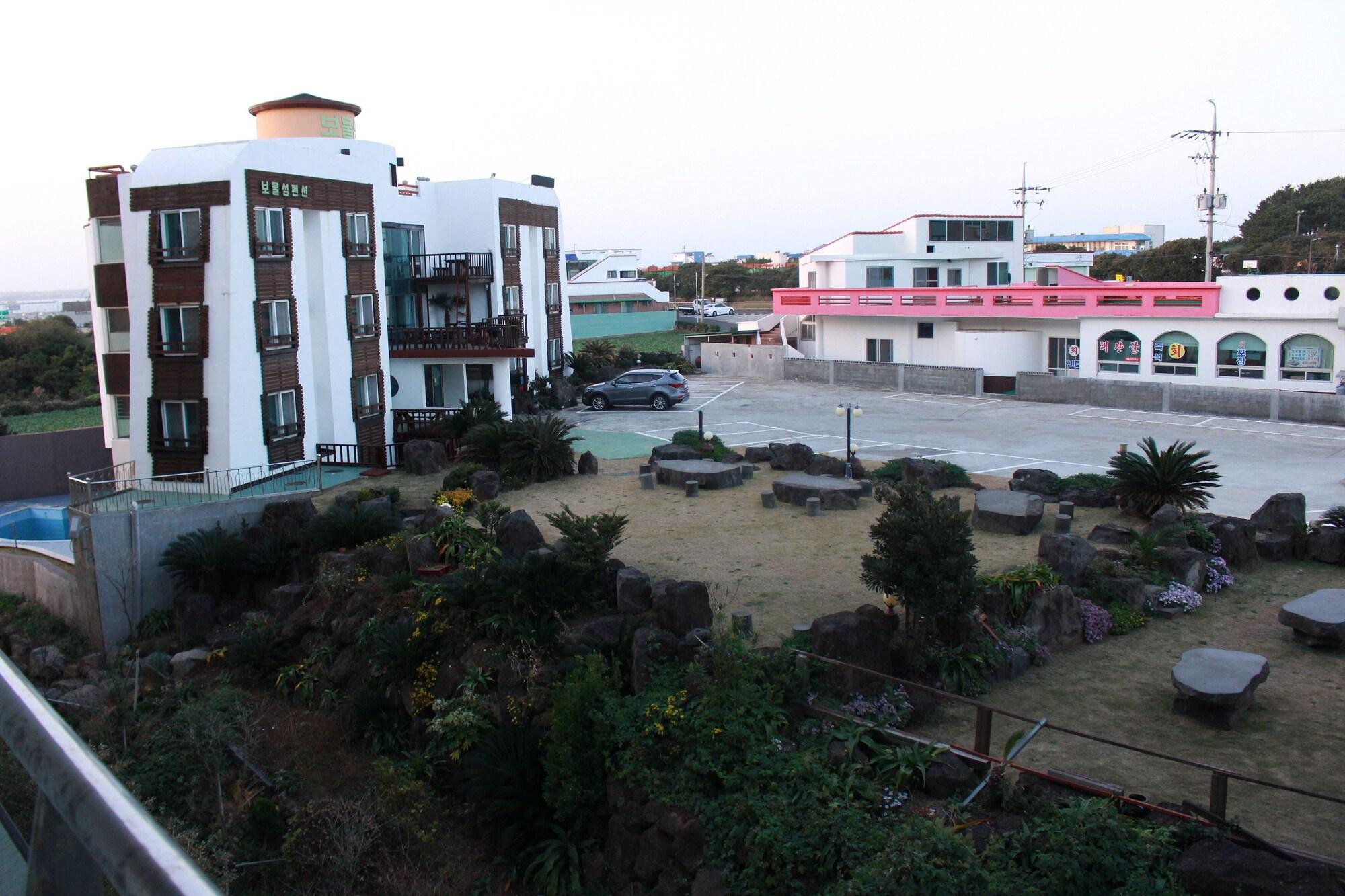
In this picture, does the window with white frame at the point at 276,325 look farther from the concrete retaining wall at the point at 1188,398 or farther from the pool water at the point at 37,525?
the concrete retaining wall at the point at 1188,398

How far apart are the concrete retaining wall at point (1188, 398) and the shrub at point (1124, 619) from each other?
22904 millimetres

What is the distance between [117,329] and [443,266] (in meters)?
10.3

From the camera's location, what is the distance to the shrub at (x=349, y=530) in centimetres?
1920

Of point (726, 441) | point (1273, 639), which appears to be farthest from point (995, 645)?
point (726, 441)

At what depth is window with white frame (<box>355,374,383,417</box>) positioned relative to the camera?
2856cm

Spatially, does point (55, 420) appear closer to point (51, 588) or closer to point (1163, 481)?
point (51, 588)

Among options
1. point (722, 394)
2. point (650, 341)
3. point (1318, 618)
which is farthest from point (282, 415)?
point (650, 341)

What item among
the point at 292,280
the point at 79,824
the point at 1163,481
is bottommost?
the point at 1163,481

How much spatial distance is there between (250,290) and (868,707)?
62.4 ft

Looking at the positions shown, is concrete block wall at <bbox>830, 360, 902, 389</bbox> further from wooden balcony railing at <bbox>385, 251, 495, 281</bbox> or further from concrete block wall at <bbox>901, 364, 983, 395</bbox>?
wooden balcony railing at <bbox>385, 251, 495, 281</bbox>

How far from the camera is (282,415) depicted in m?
25.7

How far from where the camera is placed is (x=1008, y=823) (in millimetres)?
8844

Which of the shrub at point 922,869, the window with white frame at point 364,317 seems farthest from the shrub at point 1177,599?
the window with white frame at point 364,317

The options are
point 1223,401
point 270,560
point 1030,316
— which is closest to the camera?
point 270,560
